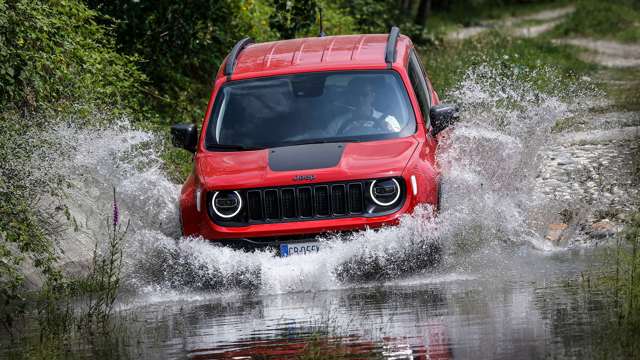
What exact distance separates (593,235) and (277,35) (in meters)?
10.3

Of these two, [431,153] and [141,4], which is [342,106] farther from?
[141,4]

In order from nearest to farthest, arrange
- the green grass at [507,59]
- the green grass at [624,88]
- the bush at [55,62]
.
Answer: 1. the bush at [55,62]
2. the green grass at [624,88]
3. the green grass at [507,59]

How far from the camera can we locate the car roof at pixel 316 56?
11203mm

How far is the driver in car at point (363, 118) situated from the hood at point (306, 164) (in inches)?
10.4

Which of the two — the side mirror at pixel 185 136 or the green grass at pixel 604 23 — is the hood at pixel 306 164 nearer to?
the side mirror at pixel 185 136

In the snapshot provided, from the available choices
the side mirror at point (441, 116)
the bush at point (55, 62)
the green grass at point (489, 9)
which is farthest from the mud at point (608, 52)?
the side mirror at point (441, 116)

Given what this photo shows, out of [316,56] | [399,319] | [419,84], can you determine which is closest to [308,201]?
[316,56]

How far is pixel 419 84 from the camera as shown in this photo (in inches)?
466

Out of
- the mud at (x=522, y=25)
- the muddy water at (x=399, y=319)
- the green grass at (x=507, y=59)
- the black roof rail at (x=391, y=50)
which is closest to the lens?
the muddy water at (x=399, y=319)

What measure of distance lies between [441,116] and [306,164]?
1448mm

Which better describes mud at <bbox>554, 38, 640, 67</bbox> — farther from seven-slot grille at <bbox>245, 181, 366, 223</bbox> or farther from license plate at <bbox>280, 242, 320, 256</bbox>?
license plate at <bbox>280, 242, 320, 256</bbox>

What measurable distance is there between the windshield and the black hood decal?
230mm

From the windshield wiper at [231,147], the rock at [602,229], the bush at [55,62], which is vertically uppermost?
the bush at [55,62]

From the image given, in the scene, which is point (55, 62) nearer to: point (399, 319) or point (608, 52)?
point (399, 319)
